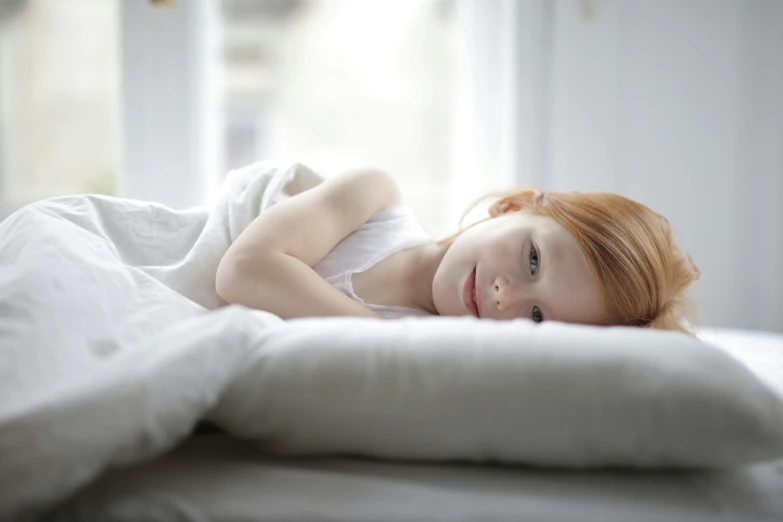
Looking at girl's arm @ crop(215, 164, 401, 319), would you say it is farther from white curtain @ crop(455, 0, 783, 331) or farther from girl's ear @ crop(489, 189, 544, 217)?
white curtain @ crop(455, 0, 783, 331)

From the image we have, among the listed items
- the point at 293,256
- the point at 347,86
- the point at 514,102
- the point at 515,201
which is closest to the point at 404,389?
the point at 293,256

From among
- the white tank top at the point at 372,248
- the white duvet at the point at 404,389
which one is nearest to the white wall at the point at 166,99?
the white tank top at the point at 372,248

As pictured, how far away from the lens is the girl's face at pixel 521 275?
0.85 meters

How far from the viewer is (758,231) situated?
1.73 metres

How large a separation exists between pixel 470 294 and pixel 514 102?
1023 mm

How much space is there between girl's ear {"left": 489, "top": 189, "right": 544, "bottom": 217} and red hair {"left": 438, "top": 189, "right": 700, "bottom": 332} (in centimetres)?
5

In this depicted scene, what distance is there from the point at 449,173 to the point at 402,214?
0.85 m

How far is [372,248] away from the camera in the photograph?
101 cm

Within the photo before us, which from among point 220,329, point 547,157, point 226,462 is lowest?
point 226,462

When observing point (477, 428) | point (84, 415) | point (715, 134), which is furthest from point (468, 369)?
point (715, 134)

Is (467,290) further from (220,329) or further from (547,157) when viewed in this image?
(547,157)

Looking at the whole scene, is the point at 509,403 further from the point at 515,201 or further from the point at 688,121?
the point at 688,121

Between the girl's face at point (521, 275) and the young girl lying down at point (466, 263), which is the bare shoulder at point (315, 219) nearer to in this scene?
the young girl lying down at point (466, 263)

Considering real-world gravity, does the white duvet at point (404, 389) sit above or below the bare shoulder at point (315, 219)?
below
